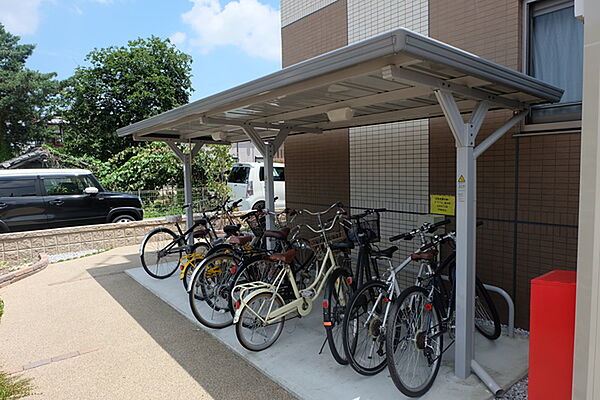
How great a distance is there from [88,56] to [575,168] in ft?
72.9

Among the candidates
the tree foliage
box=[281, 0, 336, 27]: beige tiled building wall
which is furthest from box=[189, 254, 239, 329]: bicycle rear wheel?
the tree foliage

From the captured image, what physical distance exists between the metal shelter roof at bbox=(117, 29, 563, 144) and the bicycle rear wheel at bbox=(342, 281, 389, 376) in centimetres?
157

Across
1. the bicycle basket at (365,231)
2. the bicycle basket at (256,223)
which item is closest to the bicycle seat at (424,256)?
the bicycle basket at (365,231)

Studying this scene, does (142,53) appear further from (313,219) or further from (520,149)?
(520,149)

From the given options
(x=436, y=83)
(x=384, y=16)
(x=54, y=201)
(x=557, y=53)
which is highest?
(x=384, y=16)

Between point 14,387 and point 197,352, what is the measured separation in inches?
54.0

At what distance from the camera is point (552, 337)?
2270 mm

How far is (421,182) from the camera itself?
4.75 m

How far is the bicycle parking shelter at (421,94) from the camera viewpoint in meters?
2.30

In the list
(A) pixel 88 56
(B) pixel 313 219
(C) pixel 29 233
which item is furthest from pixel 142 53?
(B) pixel 313 219

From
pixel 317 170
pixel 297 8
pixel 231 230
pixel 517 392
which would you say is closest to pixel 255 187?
pixel 317 170

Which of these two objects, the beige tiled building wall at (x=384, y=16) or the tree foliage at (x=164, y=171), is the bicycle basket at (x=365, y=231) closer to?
the beige tiled building wall at (x=384, y=16)

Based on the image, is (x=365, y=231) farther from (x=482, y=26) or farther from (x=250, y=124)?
(x=482, y=26)

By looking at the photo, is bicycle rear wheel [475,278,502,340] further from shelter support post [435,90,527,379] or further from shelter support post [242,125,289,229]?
shelter support post [242,125,289,229]
